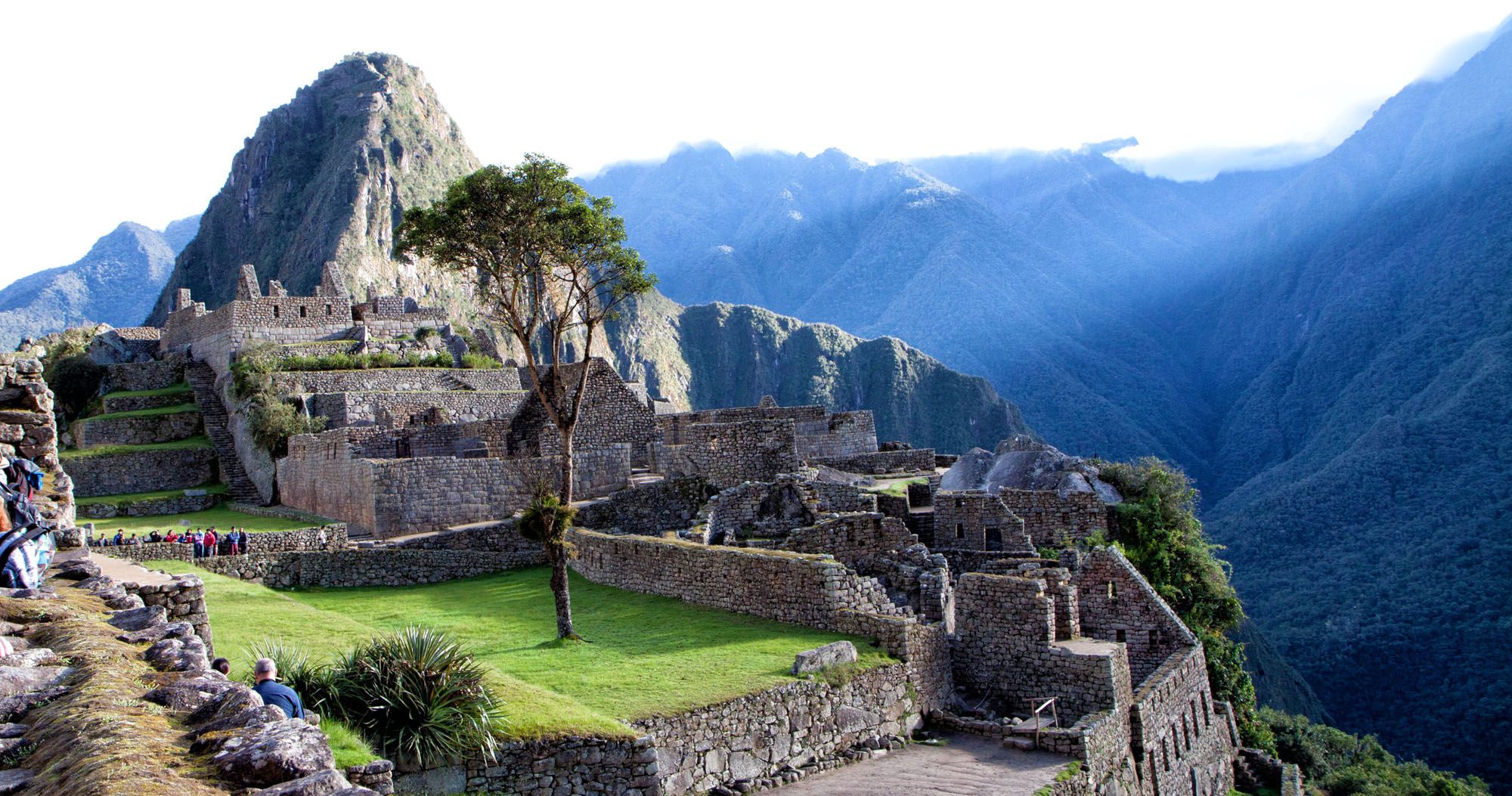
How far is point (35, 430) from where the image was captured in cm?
1056

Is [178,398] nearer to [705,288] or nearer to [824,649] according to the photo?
[824,649]

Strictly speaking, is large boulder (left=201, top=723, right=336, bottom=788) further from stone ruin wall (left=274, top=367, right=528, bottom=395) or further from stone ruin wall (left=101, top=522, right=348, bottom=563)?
stone ruin wall (left=274, top=367, right=528, bottom=395)

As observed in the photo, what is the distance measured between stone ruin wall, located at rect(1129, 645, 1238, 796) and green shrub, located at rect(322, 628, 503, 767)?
938 cm

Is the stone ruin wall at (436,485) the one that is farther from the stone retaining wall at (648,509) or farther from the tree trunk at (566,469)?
the tree trunk at (566,469)

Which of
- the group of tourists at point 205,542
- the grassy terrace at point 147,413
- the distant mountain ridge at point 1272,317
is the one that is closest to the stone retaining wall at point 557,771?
the group of tourists at point 205,542

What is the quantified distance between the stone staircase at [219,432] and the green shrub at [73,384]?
3301 mm

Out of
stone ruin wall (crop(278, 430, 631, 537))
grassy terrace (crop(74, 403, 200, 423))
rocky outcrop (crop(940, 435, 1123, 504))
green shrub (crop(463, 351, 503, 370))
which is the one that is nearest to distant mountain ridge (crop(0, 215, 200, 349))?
grassy terrace (crop(74, 403, 200, 423))

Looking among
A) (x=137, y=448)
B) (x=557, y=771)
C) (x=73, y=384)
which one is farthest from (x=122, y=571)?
(x=73, y=384)

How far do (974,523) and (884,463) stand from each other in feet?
30.8

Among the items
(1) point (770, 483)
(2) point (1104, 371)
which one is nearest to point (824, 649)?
(1) point (770, 483)

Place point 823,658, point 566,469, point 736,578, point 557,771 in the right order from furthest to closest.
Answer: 1. point 566,469
2. point 736,578
3. point 823,658
4. point 557,771

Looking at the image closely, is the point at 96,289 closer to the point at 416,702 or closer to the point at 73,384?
the point at 73,384

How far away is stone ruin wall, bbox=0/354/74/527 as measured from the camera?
33.9ft

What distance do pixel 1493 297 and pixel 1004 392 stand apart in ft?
174
